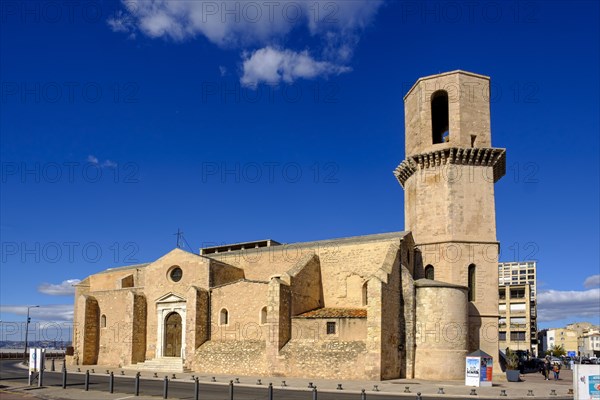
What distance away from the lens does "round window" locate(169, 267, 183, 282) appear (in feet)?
123

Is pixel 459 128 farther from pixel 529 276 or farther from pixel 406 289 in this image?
pixel 529 276

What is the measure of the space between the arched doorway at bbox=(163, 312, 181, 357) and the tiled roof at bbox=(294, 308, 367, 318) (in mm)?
9657

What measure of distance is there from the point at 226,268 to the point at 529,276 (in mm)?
151559

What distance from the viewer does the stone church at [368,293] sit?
97.0ft

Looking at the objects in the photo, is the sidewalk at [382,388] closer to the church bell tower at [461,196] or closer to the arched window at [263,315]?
the arched window at [263,315]

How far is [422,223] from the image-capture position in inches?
1363

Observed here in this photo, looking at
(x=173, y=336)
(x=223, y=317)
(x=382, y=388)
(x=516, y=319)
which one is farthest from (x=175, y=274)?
(x=516, y=319)

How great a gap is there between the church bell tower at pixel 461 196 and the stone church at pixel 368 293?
65 mm

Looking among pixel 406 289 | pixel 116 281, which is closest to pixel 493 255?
pixel 406 289

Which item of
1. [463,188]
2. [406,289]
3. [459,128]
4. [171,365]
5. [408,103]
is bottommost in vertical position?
[171,365]

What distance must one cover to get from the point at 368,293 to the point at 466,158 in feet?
37.1

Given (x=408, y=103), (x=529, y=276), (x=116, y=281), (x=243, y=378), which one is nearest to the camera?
(x=243, y=378)

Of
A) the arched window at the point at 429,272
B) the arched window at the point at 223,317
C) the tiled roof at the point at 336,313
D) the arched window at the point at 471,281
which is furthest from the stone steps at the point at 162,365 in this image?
the arched window at the point at 471,281

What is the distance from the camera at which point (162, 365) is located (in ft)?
115
